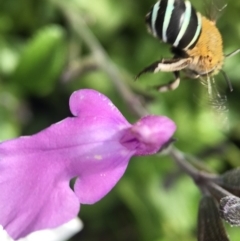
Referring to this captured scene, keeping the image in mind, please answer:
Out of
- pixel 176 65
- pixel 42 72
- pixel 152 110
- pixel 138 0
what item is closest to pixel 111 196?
pixel 152 110

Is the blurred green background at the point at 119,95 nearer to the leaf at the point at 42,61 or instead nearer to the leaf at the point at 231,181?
the leaf at the point at 42,61

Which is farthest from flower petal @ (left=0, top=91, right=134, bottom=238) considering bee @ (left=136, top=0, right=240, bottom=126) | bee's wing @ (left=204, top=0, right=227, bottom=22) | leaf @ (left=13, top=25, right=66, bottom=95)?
leaf @ (left=13, top=25, right=66, bottom=95)

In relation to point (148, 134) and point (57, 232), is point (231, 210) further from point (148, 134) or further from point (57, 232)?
point (57, 232)

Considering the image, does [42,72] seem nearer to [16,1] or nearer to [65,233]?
[16,1]

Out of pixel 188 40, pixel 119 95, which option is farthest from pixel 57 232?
pixel 119 95

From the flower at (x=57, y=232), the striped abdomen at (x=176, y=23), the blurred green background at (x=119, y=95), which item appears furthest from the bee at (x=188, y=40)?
the blurred green background at (x=119, y=95)

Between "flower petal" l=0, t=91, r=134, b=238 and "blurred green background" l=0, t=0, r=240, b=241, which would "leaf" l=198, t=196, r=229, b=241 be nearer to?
"flower petal" l=0, t=91, r=134, b=238
